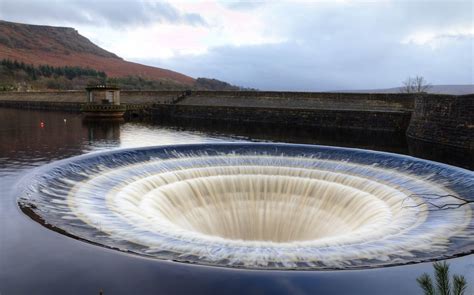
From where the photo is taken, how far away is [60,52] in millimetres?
153750

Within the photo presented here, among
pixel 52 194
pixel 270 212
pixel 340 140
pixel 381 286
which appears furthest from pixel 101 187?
pixel 340 140

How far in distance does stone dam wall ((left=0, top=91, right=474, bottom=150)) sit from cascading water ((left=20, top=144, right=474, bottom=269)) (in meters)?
13.2

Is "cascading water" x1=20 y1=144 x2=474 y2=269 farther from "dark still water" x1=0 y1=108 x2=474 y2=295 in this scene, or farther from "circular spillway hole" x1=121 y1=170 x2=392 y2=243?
"dark still water" x1=0 y1=108 x2=474 y2=295

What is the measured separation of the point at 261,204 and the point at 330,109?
2713cm

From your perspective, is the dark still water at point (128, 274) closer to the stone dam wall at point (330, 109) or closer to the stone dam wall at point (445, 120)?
the stone dam wall at point (445, 120)

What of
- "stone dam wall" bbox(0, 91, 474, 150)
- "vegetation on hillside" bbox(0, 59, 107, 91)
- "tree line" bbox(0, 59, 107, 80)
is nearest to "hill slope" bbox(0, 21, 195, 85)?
"tree line" bbox(0, 59, 107, 80)

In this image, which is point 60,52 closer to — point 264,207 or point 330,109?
point 330,109

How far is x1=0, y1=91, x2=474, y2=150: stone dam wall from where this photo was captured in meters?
27.2

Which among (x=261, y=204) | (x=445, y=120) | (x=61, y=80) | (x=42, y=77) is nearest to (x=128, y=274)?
(x=261, y=204)

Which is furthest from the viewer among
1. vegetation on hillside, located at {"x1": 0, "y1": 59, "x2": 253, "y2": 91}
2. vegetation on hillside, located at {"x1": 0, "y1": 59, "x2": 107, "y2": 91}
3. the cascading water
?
vegetation on hillside, located at {"x1": 0, "y1": 59, "x2": 107, "y2": 91}

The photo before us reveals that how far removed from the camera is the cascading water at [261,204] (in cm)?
792

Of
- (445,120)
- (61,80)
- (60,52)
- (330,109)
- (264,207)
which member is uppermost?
(60,52)

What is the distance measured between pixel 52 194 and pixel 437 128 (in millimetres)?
25798

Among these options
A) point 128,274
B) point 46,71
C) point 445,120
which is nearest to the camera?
point 128,274
